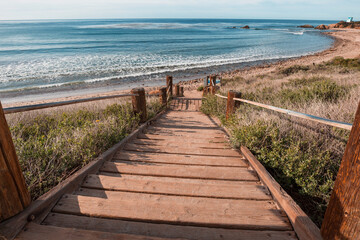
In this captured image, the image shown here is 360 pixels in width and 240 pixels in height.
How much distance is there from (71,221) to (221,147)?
9.10 ft

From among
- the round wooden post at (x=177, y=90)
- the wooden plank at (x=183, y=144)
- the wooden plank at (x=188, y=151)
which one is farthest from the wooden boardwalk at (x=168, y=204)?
the round wooden post at (x=177, y=90)

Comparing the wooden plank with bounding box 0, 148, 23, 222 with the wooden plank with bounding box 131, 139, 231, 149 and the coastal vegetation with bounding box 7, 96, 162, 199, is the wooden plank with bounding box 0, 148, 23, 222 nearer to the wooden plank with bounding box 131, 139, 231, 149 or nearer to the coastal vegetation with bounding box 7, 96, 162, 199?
the coastal vegetation with bounding box 7, 96, 162, 199

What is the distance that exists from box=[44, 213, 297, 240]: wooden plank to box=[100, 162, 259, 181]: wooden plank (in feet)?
3.21

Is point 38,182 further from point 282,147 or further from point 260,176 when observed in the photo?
point 282,147

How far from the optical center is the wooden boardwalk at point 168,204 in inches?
70.7

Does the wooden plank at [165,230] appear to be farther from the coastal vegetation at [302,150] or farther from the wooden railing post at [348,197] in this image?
the coastal vegetation at [302,150]

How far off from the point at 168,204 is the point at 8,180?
143cm

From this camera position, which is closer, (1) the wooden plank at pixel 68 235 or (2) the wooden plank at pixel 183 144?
(1) the wooden plank at pixel 68 235

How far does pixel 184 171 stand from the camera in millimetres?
2912

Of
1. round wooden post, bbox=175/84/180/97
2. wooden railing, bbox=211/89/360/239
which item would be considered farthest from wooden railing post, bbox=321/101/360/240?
round wooden post, bbox=175/84/180/97

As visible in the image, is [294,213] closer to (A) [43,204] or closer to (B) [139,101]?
(A) [43,204]

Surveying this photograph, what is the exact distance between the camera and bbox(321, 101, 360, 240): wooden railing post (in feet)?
4.54

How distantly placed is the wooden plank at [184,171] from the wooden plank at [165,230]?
98cm

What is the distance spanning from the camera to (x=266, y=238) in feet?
5.75
